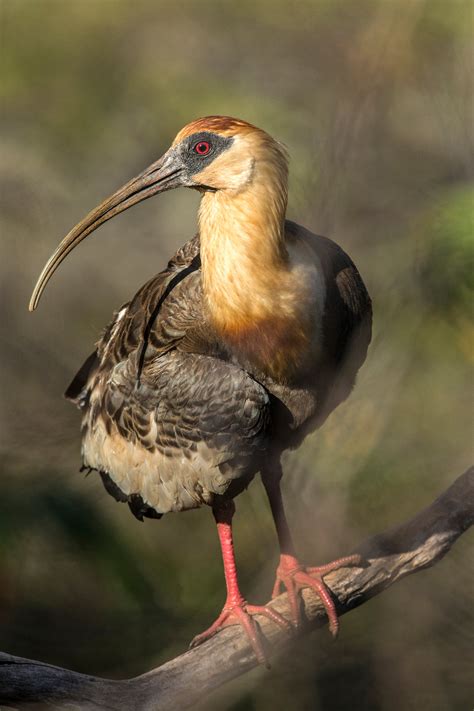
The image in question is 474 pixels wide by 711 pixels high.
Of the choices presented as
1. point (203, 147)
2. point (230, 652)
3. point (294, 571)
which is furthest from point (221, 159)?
point (230, 652)

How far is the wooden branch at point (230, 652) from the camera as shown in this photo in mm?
2533

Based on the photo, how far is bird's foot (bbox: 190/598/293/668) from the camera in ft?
9.94

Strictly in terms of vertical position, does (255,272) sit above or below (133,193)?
below

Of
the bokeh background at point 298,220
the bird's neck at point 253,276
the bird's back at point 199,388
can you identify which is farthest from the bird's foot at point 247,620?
the bird's neck at point 253,276

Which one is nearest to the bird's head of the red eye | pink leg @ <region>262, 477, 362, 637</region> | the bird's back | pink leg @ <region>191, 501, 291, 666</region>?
the red eye

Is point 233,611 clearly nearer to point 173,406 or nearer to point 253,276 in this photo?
point 173,406

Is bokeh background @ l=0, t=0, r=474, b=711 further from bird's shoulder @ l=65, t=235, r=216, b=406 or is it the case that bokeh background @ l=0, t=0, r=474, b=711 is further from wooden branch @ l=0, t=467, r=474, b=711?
bird's shoulder @ l=65, t=235, r=216, b=406

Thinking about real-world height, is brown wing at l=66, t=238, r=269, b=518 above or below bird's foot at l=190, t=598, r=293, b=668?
above

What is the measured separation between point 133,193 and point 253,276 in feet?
1.52

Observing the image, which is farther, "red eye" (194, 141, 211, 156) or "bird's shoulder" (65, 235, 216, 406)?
"bird's shoulder" (65, 235, 216, 406)

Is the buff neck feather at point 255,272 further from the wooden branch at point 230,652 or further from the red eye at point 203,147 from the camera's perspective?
the wooden branch at point 230,652

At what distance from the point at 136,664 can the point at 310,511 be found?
179 cm

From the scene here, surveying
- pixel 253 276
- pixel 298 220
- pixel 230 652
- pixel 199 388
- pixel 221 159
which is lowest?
pixel 230 652

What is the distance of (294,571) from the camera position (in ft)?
10.9
